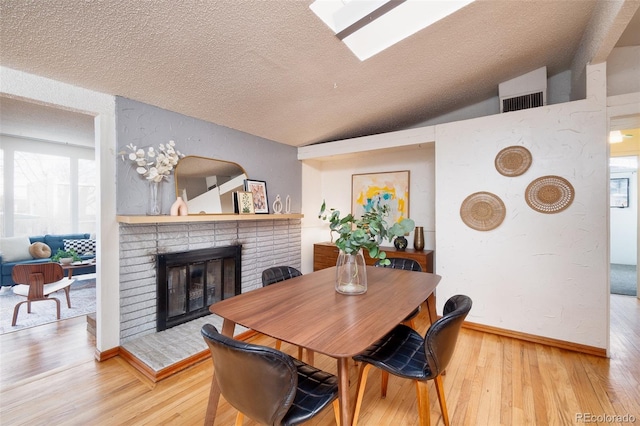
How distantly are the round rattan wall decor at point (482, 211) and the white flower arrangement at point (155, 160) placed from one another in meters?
3.04

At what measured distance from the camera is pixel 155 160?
8.33ft

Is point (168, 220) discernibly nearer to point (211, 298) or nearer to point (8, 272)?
point (211, 298)

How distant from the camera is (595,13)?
6.77 ft

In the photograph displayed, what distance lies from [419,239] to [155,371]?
3113 mm

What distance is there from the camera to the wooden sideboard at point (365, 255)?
3.39 m

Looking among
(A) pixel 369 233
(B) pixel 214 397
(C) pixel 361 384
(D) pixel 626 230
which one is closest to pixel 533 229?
(A) pixel 369 233

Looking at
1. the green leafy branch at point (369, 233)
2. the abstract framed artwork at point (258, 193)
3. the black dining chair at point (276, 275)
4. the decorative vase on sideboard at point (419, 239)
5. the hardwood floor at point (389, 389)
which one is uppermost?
the abstract framed artwork at point (258, 193)

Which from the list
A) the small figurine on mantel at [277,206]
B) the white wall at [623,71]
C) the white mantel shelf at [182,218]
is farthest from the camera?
the small figurine on mantel at [277,206]

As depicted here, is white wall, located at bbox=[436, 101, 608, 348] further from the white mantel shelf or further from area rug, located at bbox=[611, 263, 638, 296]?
area rug, located at bbox=[611, 263, 638, 296]

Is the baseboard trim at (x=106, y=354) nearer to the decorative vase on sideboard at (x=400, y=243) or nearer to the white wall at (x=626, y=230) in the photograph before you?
the decorative vase on sideboard at (x=400, y=243)

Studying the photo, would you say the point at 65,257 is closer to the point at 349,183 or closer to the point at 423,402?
the point at 349,183

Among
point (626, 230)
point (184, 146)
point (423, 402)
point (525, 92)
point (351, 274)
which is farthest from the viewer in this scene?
point (626, 230)

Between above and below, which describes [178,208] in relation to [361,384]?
above

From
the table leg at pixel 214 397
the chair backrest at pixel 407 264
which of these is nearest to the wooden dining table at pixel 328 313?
the table leg at pixel 214 397
